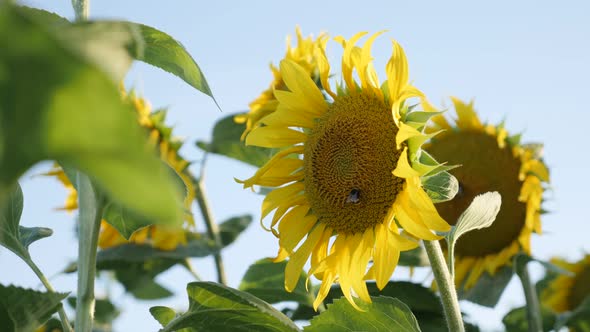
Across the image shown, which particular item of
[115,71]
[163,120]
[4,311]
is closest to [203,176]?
[163,120]

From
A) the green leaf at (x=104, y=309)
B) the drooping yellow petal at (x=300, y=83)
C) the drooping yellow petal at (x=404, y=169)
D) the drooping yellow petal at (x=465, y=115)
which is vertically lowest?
the green leaf at (x=104, y=309)

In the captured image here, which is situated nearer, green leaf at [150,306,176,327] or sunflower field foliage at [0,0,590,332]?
sunflower field foliage at [0,0,590,332]

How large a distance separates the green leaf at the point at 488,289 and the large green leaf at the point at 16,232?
126 cm

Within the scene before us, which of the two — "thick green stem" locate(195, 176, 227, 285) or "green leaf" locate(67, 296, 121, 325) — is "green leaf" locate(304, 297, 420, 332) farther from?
"green leaf" locate(67, 296, 121, 325)

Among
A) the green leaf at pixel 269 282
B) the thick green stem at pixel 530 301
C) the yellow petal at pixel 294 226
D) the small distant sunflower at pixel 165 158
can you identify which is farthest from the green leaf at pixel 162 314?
the small distant sunflower at pixel 165 158

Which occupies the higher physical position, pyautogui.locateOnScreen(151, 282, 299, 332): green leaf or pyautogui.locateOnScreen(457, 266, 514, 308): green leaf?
pyautogui.locateOnScreen(151, 282, 299, 332): green leaf

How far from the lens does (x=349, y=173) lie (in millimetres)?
1380

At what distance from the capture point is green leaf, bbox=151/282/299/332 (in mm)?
1075

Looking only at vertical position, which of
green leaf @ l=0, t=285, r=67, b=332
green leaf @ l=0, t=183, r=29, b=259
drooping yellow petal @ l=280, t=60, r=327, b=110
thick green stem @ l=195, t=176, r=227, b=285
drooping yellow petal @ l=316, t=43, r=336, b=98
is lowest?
thick green stem @ l=195, t=176, r=227, b=285

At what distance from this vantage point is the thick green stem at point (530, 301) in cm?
190

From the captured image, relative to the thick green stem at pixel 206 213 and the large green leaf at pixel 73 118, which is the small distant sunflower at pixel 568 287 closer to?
the thick green stem at pixel 206 213

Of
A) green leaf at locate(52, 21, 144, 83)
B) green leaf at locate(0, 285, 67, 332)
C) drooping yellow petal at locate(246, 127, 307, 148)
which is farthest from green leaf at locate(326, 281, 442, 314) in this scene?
green leaf at locate(52, 21, 144, 83)

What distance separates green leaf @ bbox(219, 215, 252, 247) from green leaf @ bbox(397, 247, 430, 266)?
865mm

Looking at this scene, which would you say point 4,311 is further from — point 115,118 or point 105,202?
point 115,118
